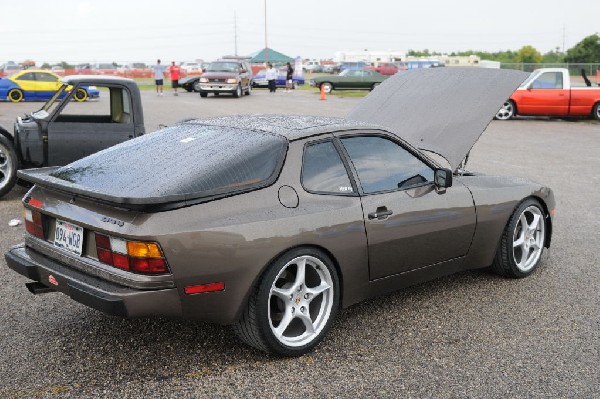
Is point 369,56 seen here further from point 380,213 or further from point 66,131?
point 380,213

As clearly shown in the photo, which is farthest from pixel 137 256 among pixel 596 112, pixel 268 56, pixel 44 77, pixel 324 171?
pixel 268 56

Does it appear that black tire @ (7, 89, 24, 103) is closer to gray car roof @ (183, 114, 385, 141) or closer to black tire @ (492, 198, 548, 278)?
gray car roof @ (183, 114, 385, 141)

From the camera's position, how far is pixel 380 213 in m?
4.29

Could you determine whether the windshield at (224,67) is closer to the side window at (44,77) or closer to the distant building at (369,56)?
the side window at (44,77)

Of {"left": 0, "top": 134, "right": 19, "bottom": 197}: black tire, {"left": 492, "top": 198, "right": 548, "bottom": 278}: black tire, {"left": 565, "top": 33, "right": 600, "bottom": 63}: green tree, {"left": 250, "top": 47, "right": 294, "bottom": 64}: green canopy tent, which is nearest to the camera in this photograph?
{"left": 492, "top": 198, "right": 548, "bottom": 278}: black tire

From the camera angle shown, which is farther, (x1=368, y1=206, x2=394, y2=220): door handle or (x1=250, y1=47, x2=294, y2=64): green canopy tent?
(x1=250, y1=47, x2=294, y2=64): green canopy tent

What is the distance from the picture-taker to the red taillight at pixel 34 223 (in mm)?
4062

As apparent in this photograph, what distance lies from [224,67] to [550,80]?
16.2 metres

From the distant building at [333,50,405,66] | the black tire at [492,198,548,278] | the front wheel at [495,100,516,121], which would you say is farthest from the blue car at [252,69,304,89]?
the distant building at [333,50,405,66]

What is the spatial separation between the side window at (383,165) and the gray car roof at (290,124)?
0.11 metres

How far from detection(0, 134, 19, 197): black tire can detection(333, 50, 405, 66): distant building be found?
78429 millimetres

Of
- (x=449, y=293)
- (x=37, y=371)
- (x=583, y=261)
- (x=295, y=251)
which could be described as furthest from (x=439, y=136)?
(x=37, y=371)

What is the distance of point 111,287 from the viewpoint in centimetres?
353

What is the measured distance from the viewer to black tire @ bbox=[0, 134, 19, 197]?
8.16 meters
